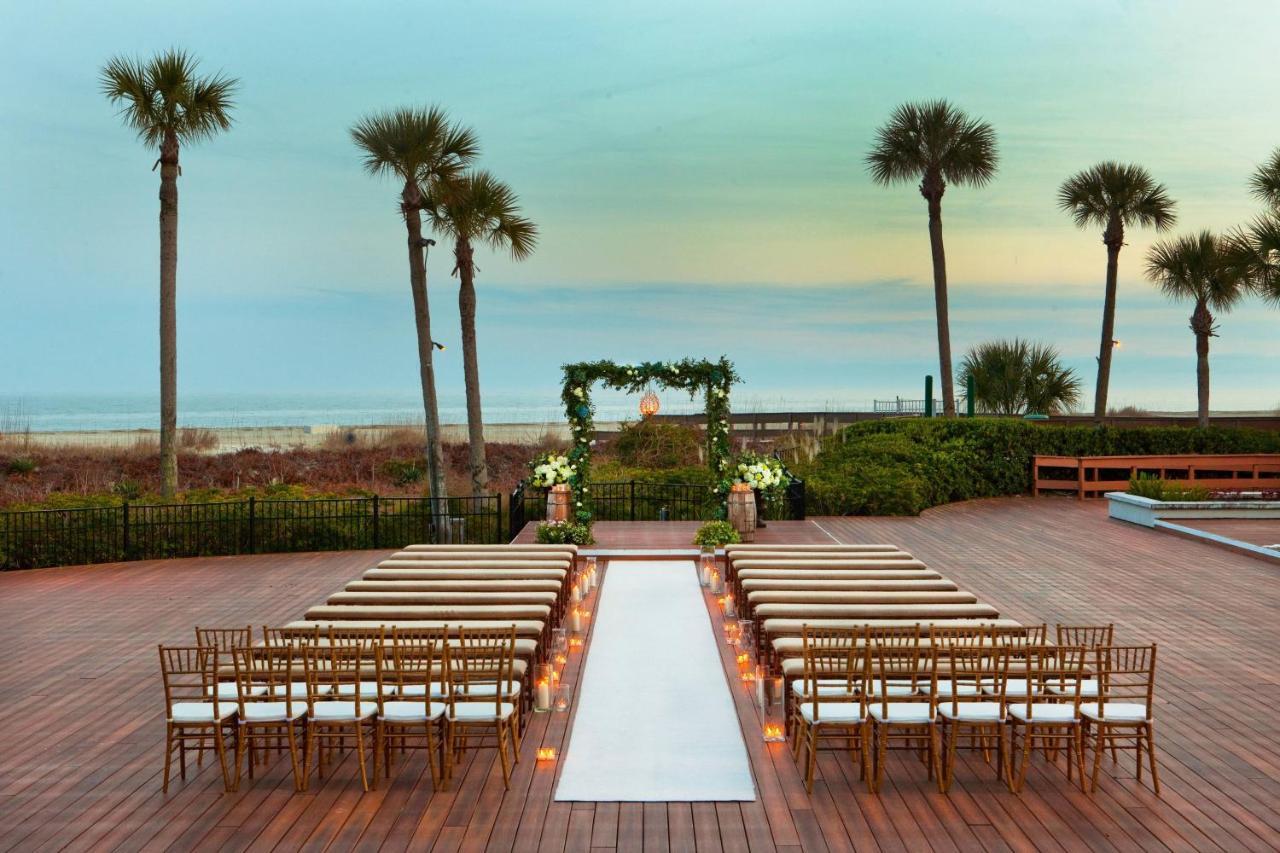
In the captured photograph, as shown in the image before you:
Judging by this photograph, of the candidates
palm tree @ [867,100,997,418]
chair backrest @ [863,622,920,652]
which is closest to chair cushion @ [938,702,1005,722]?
chair backrest @ [863,622,920,652]

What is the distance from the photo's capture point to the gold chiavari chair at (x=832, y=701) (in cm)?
675

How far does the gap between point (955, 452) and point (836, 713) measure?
18550 millimetres

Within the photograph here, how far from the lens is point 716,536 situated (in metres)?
16.1

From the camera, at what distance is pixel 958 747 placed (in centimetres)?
755

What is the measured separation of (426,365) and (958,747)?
1555 centimetres

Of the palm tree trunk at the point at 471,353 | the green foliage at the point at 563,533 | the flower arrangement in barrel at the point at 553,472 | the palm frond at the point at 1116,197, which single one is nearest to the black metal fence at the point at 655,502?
the palm tree trunk at the point at 471,353

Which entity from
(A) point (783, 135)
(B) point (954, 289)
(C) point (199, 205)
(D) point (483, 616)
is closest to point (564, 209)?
(A) point (783, 135)

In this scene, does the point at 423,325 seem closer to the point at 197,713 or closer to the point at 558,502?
the point at 558,502

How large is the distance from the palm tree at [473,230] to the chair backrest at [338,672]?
13166 mm

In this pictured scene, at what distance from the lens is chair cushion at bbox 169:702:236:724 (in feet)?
22.1

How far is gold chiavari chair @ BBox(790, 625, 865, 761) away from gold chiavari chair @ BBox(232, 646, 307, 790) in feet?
10.5

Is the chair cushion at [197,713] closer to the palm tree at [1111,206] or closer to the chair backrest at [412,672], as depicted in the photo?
the chair backrest at [412,672]

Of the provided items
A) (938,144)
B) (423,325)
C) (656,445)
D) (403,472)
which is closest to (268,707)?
(423,325)

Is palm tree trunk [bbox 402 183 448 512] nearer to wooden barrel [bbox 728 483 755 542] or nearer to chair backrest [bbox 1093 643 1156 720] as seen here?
wooden barrel [bbox 728 483 755 542]
